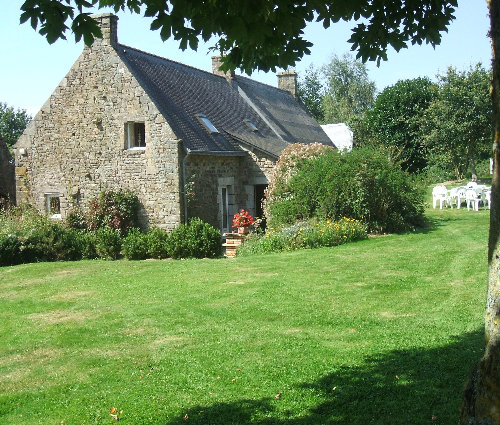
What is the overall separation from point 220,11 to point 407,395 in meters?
3.63

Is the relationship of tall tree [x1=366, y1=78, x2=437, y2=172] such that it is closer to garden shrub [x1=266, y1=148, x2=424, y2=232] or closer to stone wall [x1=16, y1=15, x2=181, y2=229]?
garden shrub [x1=266, y1=148, x2=424, y2=232]

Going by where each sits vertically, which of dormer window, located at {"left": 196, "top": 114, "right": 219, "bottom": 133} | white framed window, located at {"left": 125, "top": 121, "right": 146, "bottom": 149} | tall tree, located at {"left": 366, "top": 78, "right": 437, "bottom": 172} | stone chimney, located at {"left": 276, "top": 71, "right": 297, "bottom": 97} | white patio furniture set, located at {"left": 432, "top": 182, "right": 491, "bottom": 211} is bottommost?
white patio furniture set, located at {"left": 432, "top": 182, "right": 491, "bottom": 211}

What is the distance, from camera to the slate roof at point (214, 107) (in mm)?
19141

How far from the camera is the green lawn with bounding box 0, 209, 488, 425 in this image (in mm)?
5113

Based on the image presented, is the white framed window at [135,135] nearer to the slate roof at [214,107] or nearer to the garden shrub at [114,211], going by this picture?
the slate roof at [214,107]

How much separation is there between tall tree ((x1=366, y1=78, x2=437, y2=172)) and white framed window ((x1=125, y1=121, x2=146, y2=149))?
19031mm

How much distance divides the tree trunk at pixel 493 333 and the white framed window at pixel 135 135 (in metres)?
15.9

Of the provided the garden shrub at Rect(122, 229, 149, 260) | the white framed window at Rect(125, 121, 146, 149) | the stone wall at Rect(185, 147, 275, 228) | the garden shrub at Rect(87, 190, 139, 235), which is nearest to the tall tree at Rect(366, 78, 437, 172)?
the stone wall at Rect(185, 147, 275, 228)

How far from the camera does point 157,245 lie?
16.4m

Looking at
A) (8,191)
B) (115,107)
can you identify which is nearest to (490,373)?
(115,107)

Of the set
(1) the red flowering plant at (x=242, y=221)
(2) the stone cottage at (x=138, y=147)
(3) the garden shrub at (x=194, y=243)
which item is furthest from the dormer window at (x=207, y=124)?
(3) the garden shrub at (x=194, y=243)

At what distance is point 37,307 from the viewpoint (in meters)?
9.95

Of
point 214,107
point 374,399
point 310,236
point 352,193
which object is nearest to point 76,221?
point 214,107

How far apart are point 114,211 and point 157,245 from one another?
277cm
